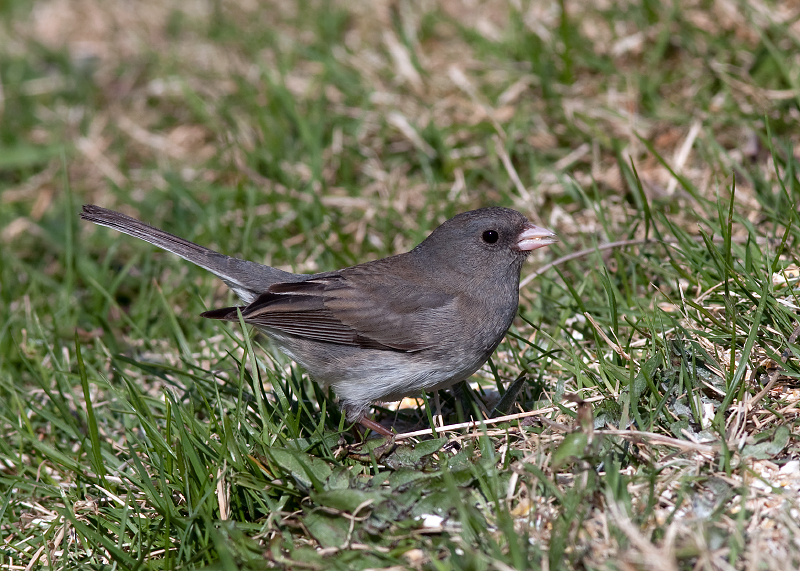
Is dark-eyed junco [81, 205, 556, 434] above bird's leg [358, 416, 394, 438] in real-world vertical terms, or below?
above

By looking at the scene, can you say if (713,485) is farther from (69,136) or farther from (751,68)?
(69,136)

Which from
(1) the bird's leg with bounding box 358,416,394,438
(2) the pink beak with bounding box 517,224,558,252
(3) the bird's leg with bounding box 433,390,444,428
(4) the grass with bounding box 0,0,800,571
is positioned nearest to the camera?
(4) the grass with bounding box 0,0,800,571

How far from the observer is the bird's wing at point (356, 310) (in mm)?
3533

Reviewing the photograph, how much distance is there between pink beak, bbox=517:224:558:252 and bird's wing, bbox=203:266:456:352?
394 mm

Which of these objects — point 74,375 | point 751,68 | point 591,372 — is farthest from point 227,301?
point 751,68

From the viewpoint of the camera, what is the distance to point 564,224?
15.8 feet

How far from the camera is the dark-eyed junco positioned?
3396mm

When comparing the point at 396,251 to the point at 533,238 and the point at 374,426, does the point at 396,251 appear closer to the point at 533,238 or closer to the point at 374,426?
the point at 533,238

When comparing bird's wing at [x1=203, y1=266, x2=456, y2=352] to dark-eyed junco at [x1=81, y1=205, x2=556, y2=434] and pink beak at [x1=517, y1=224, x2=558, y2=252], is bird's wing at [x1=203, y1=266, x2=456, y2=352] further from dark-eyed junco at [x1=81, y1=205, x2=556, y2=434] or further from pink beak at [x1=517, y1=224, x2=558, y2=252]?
pink beak at [x1=517, y1=224, x2=558, y2=252]

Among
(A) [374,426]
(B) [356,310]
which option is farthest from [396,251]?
(A) [374,426]

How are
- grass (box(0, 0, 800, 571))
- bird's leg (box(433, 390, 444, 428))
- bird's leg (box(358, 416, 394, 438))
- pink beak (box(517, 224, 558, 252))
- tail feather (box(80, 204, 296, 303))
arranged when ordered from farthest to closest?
tail feather (box(80, 204, 296, 303)) → pink beak (box(517, 224, 558, 252)) → bird's leg (box(433, 390, 444, 428)) → bird's leg (box(358, 416, 394, 438)) → grass (box(0, 0, 800, 571))

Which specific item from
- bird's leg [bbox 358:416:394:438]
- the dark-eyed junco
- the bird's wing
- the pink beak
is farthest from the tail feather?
the pink beak

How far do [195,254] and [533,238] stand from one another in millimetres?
1570

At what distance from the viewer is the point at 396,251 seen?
195 inches
